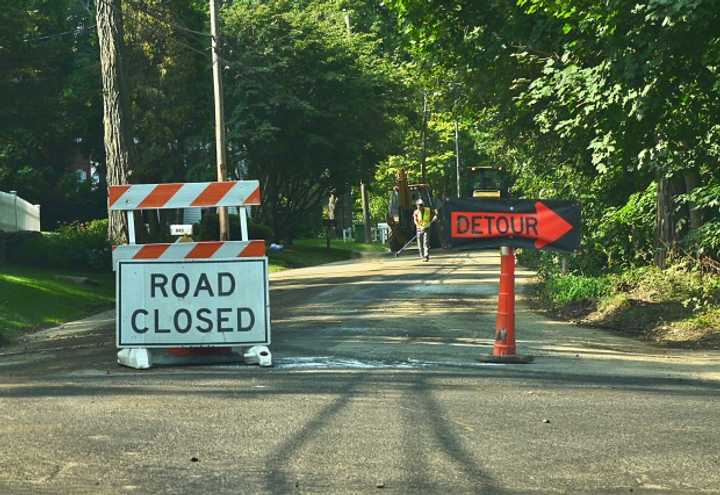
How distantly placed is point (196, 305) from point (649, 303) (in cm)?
933

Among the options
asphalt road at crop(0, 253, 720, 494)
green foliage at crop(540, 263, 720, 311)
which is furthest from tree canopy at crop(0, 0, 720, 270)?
asphalt road at crop(0, 253, 720, 494)

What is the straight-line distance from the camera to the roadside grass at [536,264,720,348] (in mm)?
16703

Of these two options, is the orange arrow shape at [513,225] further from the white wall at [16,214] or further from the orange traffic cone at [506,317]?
the white wall at [16,214]

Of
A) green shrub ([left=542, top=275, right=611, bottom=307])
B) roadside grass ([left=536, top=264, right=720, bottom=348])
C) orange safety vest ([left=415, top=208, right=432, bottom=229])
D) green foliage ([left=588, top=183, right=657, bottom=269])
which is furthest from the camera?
orange safety vest ([left=415, top=208, right=432, bottom=229])

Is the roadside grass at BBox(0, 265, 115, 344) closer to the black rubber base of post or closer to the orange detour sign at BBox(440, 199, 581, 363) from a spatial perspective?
the black rubber base of post

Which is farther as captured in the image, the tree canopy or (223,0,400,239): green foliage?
(223,0,400,239): green foliage

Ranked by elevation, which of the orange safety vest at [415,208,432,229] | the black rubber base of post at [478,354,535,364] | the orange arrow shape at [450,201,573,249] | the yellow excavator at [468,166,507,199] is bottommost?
the black rubber base of post at [478,354,535,364]

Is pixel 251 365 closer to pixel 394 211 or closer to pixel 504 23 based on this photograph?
pixel 504 23

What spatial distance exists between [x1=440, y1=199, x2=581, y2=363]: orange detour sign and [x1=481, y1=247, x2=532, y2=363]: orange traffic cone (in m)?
0.22

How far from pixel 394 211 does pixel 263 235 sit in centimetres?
1095

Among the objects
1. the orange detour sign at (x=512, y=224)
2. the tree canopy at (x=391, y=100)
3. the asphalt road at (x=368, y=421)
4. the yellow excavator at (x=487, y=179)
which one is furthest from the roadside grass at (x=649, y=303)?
the yellow excavator at (x=487, y=179)

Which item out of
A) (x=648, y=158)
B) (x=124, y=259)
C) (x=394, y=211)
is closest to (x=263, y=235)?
(x=394, y=211)

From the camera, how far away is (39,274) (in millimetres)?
27656

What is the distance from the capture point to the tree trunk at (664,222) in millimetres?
21205
